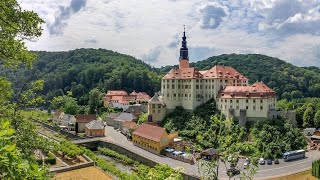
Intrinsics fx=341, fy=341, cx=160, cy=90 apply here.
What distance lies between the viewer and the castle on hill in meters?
49.8

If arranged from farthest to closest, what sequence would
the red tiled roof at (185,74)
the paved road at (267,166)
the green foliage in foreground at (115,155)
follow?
the red tiled roof at (185,74), the green foliage in foreground at (115,155), the paved road at (267,166)

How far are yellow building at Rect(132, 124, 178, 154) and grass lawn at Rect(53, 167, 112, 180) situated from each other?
13.9 meters

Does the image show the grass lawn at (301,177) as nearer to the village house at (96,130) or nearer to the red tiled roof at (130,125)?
the red tiled roof at (130,125)

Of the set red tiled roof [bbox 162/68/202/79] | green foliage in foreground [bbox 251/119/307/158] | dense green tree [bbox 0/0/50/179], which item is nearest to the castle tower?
red tiled roof [bbox 162/68/202/79]

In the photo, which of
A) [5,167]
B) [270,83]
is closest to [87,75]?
[270,83]

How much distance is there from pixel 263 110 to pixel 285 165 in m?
11.6

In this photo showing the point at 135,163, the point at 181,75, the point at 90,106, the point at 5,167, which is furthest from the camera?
the point at 90,106

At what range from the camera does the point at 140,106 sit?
73500 mm

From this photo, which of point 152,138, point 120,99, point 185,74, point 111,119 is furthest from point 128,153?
point 120,99

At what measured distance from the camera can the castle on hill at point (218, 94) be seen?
49.8m

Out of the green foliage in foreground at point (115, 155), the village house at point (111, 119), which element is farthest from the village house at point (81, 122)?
the green foliage in foreground at point (115, 155)

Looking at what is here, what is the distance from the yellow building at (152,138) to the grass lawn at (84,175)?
45.5ft

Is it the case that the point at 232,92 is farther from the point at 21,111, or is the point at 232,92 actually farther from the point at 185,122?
the point at 21,111

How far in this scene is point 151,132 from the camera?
4959cm
